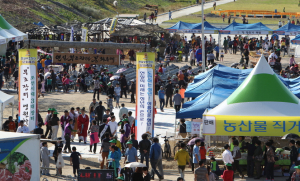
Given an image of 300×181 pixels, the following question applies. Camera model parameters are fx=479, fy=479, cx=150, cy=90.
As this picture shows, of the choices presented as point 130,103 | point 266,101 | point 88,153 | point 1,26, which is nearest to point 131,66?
point 130,103

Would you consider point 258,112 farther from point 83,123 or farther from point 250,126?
point 83,123

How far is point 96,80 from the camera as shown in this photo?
2495 centimetres

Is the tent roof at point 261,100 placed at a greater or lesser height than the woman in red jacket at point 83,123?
greater

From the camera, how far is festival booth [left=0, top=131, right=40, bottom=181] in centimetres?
1101

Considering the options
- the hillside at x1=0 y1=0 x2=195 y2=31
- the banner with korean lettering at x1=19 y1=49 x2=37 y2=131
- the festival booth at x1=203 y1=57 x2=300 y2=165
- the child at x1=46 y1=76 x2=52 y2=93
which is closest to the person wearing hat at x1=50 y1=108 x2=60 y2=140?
the banner with korean lettering at x1=19 y1=49 x2=37 y2=131

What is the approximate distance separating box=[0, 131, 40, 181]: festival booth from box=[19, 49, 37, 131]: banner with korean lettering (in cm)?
542

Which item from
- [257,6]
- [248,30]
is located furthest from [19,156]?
[257,6]

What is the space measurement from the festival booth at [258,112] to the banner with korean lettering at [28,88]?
20.7ft

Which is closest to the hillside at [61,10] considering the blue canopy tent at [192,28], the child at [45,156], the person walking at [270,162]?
the blue canopy tent at [192,28]

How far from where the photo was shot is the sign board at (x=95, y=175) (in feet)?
37.0

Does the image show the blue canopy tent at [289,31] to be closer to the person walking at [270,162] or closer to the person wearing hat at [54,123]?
the person wearing hat at [54,123]

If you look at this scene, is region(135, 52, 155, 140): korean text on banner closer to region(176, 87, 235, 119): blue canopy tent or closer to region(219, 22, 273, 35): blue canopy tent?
region(176, 87, 235, 119): blue canopy tent

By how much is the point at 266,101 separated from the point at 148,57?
161 inches

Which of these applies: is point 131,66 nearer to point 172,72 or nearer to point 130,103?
point 172,72
